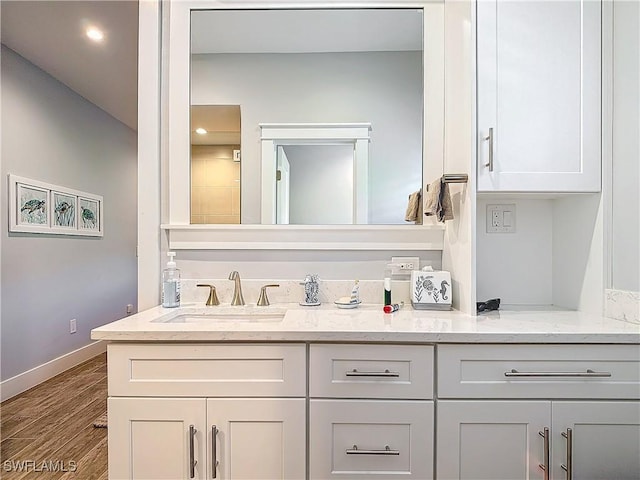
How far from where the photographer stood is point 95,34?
285 centimetres

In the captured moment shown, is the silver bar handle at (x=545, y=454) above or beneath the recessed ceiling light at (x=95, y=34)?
beneath

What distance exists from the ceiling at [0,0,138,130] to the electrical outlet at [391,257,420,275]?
2.40 metres

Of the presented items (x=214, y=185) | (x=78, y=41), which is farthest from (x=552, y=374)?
(x=78, y=41)

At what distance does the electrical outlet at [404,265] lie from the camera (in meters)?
1.83

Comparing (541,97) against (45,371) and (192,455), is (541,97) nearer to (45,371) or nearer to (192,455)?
(192,455)

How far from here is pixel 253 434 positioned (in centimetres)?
126

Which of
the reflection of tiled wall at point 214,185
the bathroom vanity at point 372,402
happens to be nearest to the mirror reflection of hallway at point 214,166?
the reflection of tiled wall at point 214,185

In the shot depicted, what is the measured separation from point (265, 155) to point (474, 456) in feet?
4.91

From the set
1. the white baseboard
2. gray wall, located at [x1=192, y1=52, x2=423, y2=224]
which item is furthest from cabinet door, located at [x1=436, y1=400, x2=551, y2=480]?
the white baseboard

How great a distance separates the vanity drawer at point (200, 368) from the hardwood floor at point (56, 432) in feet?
3.45

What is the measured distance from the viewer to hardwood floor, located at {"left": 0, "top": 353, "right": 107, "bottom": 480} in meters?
1.97

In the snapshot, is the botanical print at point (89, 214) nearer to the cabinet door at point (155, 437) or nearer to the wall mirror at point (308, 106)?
the wall mirror at point (308, 106)

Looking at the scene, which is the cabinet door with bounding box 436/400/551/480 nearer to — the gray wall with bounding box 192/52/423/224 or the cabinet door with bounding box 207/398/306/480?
the cabinet door with bounding box 207/398/306/480

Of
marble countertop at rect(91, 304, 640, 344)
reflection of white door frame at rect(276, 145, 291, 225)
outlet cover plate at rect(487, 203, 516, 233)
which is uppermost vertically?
reflection of white door frame at rect(276, 145, 291, 225)
